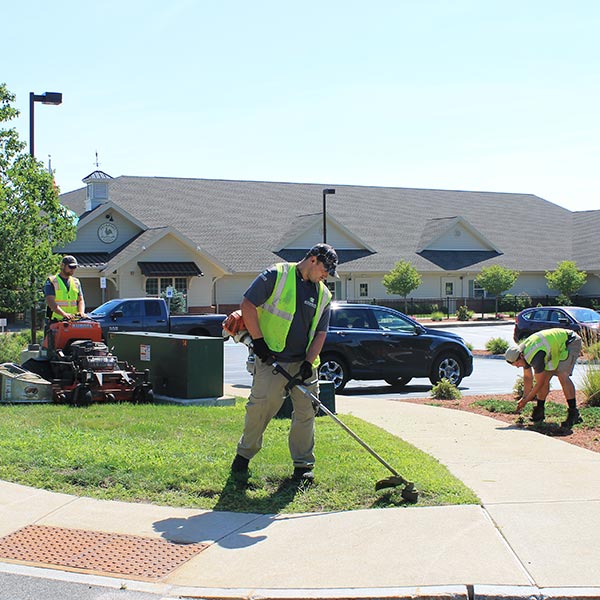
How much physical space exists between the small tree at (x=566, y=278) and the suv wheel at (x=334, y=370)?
34229 millimetres

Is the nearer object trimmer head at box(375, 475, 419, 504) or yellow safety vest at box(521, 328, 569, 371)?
trimmer head at box(375, 475, 419, 504)

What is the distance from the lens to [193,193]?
4769 centimetres

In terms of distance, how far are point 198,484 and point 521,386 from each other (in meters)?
6.72

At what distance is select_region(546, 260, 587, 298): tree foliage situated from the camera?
4641 cm

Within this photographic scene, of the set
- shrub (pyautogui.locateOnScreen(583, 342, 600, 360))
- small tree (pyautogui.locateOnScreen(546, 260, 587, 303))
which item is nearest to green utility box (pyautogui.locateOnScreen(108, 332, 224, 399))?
shrub (pyautogui.locateOnScreen(583, 342, 600, 360))

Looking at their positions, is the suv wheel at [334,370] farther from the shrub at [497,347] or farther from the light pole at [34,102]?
the shrub at [497,347]

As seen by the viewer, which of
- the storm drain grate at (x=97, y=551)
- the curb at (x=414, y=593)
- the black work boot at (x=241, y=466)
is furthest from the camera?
the black work boot at (x=241, y=466)

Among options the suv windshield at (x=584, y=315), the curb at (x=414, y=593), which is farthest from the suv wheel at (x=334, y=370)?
the suv windshield at (x=584, y=315)

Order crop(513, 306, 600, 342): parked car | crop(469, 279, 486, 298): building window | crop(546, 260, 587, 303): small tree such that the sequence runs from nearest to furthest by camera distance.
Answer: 1. crop(513, 306, 600, 342): parked car
2. crop(546, 260, 587, 303): small tree
3. crop(469, 279, 486, 298): building window

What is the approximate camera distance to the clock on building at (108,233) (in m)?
39.8

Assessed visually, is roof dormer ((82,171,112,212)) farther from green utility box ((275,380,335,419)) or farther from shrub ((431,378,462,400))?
green utility box ((275,380,335,419))

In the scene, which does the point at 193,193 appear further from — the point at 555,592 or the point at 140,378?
the point at 555,592

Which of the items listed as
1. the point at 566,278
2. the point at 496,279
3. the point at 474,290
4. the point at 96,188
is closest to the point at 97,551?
the point at 96,188

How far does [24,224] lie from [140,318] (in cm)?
521
